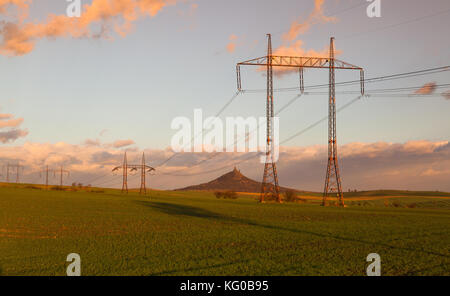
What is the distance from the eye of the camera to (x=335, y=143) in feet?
203

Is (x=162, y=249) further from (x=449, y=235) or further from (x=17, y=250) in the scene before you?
(x=449, y=235)

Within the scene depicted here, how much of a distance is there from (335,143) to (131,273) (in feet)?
165

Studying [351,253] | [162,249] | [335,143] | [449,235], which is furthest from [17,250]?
[335,143]

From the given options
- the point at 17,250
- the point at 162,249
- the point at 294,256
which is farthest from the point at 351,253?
the point at 17,250

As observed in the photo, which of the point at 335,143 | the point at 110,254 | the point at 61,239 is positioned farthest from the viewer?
the point at 335,143

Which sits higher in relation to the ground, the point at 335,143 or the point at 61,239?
the point at 335,143
